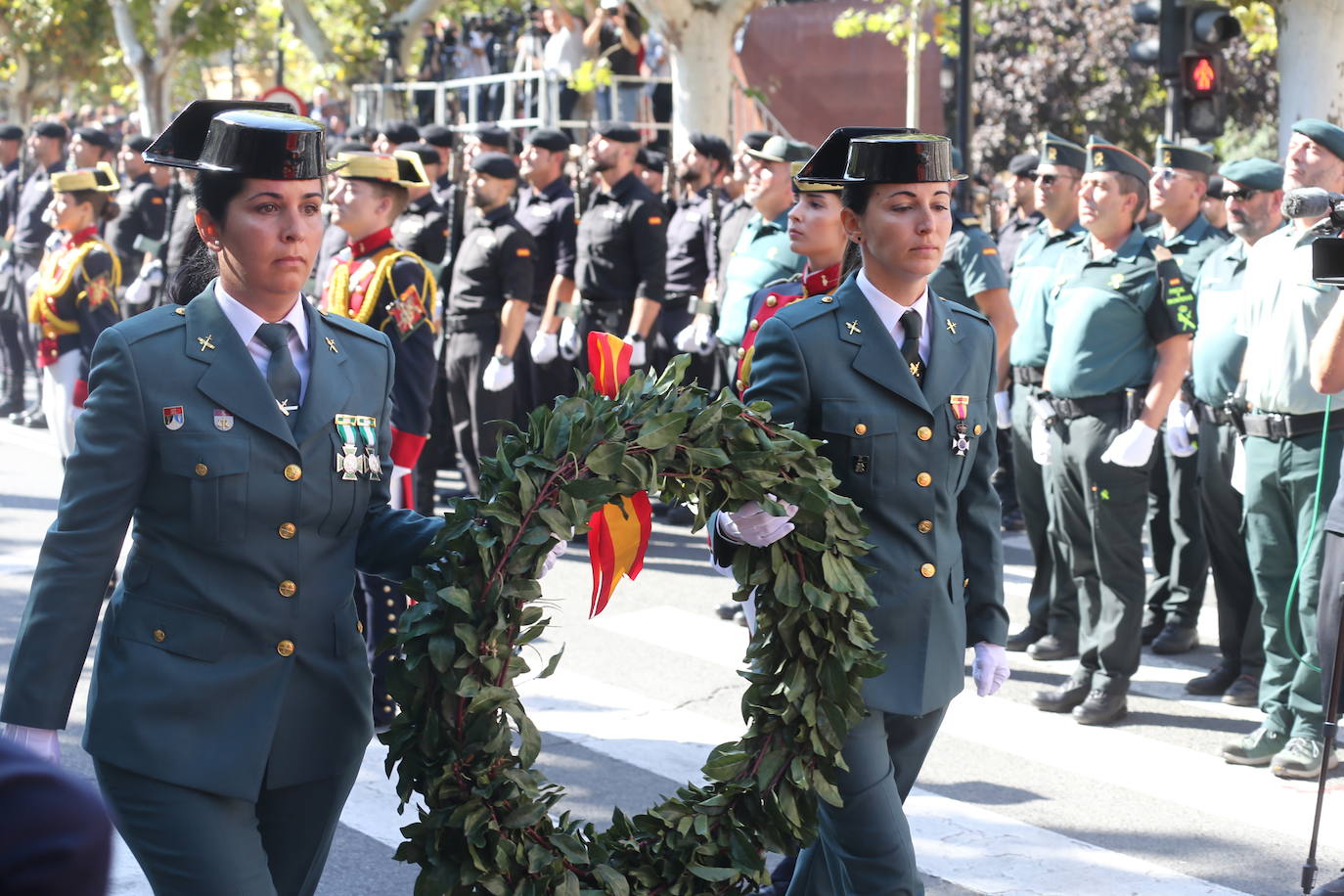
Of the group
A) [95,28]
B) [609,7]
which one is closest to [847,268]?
[609,7]

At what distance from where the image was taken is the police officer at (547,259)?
9.95 metres

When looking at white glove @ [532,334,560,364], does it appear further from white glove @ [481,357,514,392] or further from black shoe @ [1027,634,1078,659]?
black shoe @ [1027,634,1078,659]

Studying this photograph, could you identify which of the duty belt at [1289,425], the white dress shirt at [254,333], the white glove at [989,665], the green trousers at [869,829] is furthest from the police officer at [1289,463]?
the white dress shirt at [254,333]

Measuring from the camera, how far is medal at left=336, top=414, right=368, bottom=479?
10.0ft

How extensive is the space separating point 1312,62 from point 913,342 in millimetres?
9700

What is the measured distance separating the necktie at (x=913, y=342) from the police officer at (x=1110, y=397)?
9.18 ft

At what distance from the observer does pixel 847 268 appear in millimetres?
4305

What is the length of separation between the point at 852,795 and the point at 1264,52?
2828cm

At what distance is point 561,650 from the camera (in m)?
2.77

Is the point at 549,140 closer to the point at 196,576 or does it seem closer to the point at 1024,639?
the point at 1024,639

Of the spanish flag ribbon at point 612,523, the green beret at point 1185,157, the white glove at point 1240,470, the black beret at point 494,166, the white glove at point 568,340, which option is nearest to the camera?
the spanish flag ribbon at point 612,523

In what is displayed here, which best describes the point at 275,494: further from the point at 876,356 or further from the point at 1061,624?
the point at 1061,624

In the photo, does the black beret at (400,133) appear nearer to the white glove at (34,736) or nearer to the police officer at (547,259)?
the police officer at (547,259)

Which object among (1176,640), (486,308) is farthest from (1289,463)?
(486,308)
